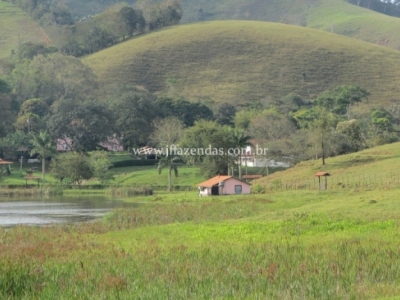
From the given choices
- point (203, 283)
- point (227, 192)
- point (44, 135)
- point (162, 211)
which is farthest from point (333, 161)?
point (203, 283)

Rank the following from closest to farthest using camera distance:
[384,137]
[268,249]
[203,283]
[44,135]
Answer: [203,283] < [268,249] < [44,135] < [384,137]

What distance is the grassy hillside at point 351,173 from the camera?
7294cm

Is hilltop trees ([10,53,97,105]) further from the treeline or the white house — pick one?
the white house

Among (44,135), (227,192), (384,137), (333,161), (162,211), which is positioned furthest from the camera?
(384,137)

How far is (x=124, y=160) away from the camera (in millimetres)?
125312

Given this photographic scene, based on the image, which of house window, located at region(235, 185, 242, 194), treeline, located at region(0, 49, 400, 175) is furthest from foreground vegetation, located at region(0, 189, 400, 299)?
treeline, located at region(0, 49, 400, 175)

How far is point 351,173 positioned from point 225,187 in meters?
13.5

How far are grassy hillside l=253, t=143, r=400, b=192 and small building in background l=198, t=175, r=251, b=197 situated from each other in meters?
2.51

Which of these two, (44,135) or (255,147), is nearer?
(44,135)

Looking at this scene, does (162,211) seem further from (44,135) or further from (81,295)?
(44,135)

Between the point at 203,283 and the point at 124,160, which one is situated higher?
the point at 124,160

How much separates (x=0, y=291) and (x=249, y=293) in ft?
21.8

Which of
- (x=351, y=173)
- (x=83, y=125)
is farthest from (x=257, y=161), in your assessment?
(x=351, y=173)

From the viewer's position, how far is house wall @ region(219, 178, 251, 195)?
8388 cm
